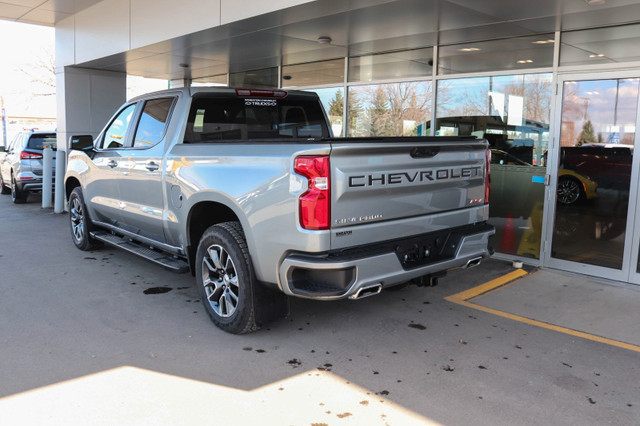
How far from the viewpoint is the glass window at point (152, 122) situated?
213 inches

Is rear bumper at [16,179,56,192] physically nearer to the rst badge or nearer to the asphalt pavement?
the asphalt pavement

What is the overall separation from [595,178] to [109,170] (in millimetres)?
5815

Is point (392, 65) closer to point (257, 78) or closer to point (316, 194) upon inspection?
point (257, 78)

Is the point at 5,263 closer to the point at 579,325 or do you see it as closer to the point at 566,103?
the point at 579,325

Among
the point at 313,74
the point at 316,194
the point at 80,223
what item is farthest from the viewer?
the point at 313,74

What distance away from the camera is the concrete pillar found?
11586mm

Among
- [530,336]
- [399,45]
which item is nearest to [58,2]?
[399,45]

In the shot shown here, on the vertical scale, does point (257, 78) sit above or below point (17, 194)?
above

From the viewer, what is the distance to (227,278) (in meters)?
4.42

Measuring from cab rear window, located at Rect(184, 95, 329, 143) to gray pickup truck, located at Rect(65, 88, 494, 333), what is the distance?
11 mm

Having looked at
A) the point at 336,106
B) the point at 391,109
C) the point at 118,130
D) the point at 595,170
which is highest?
the point at 336,106

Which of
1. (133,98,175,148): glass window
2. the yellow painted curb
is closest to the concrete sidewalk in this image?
the yellow painted curb

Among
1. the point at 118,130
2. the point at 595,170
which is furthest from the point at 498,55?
the point at 118,130

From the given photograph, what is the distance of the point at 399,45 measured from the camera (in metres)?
8.25
